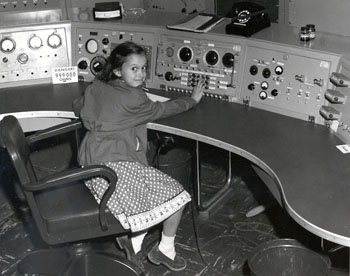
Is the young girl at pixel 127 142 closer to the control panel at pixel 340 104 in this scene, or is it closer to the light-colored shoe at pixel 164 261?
the light-colored shoe at pixel 164 261

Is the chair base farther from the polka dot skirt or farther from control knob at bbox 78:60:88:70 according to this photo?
control knob at bbox 78:60:88:70

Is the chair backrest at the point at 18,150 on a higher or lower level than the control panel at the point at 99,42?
lower

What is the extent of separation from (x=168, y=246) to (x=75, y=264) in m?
0.48

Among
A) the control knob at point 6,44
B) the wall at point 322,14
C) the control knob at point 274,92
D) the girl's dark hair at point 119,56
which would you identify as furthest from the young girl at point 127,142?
the wall at point 322,14

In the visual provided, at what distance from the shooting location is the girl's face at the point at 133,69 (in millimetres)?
2951

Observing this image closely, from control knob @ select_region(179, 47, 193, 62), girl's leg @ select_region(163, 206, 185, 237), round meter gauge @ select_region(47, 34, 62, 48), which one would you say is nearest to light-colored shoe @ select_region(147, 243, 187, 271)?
girl's leg @ select_region(163, 206, 185, 237)

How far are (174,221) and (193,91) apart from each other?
2.21 ft

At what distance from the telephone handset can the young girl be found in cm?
56

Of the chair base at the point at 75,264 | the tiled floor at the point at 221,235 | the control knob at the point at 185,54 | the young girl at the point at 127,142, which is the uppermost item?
the control knob at the point at 185,54

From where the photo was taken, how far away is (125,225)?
2.75m

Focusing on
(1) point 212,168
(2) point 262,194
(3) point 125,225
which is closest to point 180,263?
(3) point 125,225

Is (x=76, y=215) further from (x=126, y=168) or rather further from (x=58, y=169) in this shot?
(x=58, y=169)

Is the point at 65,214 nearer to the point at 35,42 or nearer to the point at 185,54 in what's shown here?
the point at 185,54

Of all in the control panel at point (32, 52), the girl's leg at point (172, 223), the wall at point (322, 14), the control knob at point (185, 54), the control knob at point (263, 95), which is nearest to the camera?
the girl's leg at point (172, 223)
